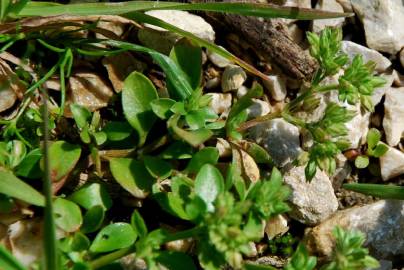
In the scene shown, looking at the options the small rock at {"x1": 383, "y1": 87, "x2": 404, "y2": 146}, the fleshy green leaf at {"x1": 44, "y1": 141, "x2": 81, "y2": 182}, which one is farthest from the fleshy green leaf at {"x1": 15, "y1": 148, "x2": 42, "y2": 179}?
the small rock at {"x1": 383, "y1": 87, "x2": 404, "y2": 146}

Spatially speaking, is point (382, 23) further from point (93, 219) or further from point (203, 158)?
point (93, 219)

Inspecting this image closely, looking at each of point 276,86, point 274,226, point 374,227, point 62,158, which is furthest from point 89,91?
point 374,227

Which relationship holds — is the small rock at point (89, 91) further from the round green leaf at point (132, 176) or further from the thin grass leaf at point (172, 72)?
the round green leaf at point (132, 176)

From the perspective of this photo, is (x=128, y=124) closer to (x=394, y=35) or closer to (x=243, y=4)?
(x=243, y=4)

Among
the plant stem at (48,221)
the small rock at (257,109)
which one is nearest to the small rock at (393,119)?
the small rock at (257,109)

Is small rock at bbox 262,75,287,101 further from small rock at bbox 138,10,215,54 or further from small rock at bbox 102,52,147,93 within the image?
small rock at bbox 102,52,147,93

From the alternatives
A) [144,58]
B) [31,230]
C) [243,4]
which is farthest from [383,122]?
[31,230]

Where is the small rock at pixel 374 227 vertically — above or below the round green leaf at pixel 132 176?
below
